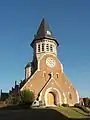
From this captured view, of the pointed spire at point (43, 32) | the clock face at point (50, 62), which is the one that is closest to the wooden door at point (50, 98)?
the clock face at point (50, 62)

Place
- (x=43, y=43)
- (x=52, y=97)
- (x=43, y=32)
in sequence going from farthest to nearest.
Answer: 1. (x=43, y=32)
2. (x=43, y=43)
3. (x=52, y=97)

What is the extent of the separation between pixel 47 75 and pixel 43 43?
7.68 metres

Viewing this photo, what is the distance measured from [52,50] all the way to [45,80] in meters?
7.59

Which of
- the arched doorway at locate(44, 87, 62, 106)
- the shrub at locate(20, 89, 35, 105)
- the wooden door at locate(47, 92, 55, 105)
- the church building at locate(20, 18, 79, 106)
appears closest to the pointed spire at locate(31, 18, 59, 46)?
the church building at locate(20, 18, 79, 106)

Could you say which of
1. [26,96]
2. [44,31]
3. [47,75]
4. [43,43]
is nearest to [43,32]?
[44,31]

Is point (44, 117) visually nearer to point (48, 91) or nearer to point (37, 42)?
point (48, 91)

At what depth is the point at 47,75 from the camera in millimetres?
44875

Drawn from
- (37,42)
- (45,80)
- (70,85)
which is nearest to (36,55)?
(37,42)

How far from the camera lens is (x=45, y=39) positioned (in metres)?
48.6

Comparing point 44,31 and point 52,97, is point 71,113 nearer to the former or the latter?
point 52,97

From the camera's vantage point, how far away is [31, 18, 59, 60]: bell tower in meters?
48.1

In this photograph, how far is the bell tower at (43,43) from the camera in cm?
4809

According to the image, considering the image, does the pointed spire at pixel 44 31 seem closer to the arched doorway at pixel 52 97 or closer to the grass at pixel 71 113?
the arched doorway at pixel 52 97

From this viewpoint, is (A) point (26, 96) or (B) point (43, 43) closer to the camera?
(A) point (26, 96)
